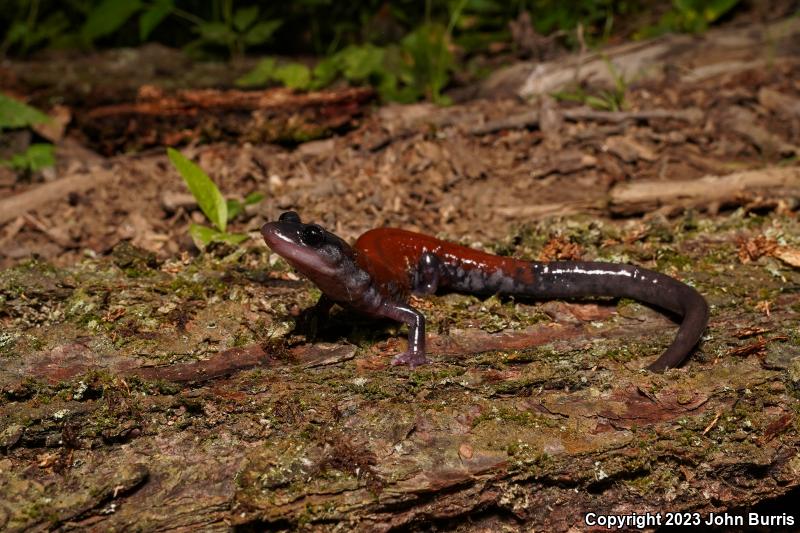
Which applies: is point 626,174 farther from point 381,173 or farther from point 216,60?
point 216,60

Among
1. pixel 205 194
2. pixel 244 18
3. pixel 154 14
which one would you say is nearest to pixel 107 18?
pixel 154 14

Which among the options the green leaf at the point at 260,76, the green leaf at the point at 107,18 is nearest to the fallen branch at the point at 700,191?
the green leaf at the point at 260,76

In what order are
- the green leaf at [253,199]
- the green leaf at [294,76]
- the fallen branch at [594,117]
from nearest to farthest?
the green leaf at [253,199]
the fallen branch at [594,117]
the green leaf at [294,76]

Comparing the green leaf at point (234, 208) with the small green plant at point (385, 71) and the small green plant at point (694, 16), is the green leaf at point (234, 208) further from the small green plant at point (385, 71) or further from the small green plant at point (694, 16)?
the small green plant at point (694, 16)

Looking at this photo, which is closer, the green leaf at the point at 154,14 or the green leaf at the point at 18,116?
the green leaf at the point at 18,116

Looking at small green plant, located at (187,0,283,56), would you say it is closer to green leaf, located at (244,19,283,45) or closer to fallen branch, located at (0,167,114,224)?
green leaf, located at (244,19,283,45)

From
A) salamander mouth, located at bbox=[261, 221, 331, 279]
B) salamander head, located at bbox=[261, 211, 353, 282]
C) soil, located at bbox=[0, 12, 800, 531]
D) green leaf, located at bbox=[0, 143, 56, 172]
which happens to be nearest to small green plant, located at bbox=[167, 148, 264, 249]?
soil, located at bbox=[0, 12, 800, 531]

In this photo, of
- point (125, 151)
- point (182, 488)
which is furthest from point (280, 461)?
point (125, 151)
